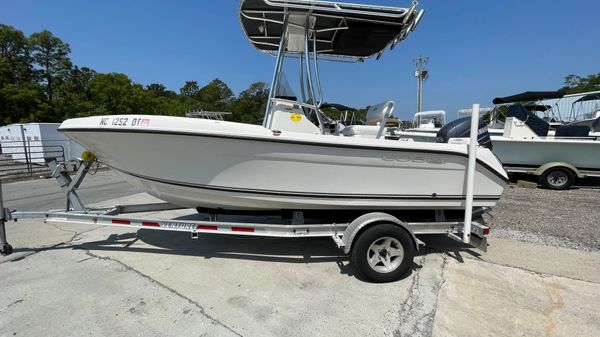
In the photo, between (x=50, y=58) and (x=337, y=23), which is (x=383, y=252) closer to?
(x=337, y=23)

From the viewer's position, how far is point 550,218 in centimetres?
498

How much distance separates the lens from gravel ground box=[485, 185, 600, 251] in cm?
407

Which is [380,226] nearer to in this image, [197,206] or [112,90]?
[197,206]

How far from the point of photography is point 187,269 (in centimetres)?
308

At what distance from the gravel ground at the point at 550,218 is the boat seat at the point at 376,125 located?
91.8 inches

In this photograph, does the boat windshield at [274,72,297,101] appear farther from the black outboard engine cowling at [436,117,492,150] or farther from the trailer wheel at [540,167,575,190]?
the trailer wheel at [540,167,575,190]

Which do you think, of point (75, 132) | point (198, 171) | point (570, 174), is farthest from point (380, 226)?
point (570, 174)

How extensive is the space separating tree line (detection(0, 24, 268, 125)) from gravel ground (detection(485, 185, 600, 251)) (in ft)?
72.8

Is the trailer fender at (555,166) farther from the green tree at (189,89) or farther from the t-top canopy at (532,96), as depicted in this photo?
the green tree at (189,89)

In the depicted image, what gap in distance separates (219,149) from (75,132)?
144 centimetres

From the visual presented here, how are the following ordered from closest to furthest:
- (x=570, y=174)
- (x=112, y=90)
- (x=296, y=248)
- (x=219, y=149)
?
(x=219, y=149) < (x=296, y=248) < (x=570, y=174) < (x=112, y=90)

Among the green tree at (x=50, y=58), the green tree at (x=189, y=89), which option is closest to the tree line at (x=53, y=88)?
the green tree at (x=50, y=58)

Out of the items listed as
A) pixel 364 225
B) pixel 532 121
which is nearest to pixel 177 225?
pixel 364 225

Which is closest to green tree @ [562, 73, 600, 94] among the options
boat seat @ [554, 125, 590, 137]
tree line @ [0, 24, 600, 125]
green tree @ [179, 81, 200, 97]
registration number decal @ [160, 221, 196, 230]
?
tree line @ [0, 24, 600, 125]
